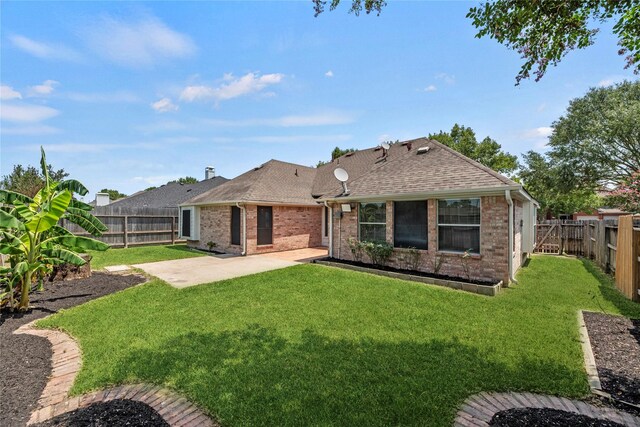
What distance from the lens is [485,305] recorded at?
658 cm

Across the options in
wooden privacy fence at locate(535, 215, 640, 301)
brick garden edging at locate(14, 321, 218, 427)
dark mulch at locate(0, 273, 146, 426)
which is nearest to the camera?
brick garden edging at locate(14, 321, 218, 427)

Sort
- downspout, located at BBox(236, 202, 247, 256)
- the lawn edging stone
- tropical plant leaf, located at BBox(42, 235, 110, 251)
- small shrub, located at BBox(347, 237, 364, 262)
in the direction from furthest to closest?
downspout, located at BBox(236, 202, 247, 256), small shrub, located at BBox(347, 237, 364, 262), the lawn edging stone, tropical plant leaf, located at BBox(42, 235, 110, 251)

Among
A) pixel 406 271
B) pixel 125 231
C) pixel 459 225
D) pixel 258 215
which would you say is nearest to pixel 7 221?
pixel 258 215

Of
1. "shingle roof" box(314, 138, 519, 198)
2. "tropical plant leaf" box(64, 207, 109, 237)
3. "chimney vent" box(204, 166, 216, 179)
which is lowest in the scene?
"tropical plant leaf" box(64, 207, 109, 237)

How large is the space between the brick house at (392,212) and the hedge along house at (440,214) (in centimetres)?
3

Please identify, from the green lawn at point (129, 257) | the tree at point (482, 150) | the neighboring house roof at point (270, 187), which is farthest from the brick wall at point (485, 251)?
the tree at point (482, 150)

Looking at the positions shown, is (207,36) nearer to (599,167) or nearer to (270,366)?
(270,366)

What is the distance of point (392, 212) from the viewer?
1041 centimetres

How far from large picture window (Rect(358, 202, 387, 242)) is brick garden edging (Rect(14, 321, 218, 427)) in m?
8.58

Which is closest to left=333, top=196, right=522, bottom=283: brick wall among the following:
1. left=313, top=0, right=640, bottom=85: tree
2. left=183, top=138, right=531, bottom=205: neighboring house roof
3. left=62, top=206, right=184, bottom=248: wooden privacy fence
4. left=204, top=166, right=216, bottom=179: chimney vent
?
left=183, top=138, right=531, bottom=205: neighboring house roof

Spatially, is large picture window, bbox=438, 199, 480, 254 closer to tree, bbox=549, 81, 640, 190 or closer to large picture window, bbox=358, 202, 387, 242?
large picture window, bbox=358, 202, 387, 242

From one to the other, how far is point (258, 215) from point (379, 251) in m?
7.07

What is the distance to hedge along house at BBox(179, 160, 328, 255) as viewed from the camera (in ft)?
47.4

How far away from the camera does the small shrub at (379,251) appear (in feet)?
33.9
